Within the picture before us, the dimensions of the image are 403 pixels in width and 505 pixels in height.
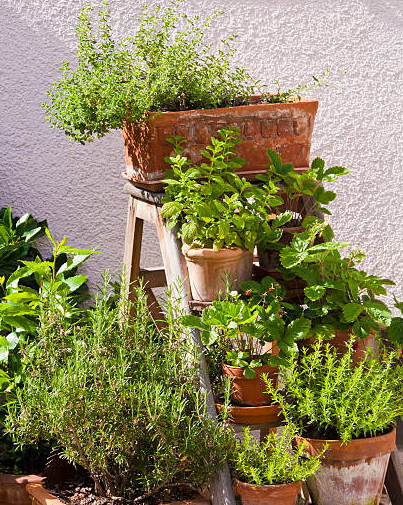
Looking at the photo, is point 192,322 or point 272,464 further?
point 192,322

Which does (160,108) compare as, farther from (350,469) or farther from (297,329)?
(350,469)

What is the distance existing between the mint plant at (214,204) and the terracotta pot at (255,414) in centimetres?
51

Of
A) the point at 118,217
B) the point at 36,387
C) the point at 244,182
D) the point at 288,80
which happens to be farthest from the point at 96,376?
the point at 288,80

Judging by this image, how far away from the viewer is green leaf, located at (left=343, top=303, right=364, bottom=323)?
8.13 feet

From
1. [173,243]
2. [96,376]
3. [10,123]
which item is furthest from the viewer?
[10,123]

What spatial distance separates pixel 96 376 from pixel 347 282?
2.87 feet

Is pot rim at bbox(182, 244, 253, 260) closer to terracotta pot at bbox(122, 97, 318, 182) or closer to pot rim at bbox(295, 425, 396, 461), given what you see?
terracotta pot at bbox(122, 97, 318, 182)

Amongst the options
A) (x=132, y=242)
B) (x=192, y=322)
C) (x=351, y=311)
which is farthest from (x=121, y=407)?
(x=132, y=242)

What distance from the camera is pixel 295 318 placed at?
2.56 meters

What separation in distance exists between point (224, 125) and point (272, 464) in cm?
113

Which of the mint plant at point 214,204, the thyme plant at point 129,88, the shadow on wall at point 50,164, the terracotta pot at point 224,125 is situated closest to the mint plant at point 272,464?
the mint plant at point 214,204

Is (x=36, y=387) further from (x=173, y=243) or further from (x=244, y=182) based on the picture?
(x=244, y=182)

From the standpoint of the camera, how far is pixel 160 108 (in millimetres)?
2721

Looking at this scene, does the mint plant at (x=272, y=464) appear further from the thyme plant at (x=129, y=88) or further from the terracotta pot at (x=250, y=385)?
the thyme plant at (x=129, y=88)
